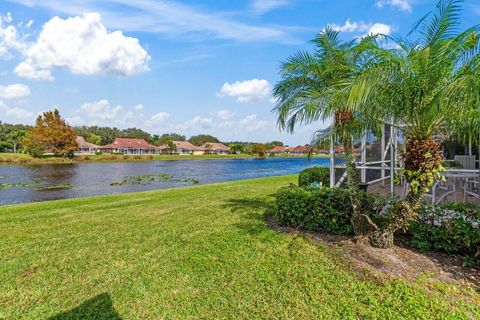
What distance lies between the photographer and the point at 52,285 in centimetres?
397

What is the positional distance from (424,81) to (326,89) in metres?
1.39

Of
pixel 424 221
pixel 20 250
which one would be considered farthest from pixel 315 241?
pixel 20 250

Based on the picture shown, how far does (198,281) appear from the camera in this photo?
13.0 ft

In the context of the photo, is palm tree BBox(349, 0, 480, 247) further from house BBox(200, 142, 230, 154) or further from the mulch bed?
house BBox(200, 142, 230, 154)

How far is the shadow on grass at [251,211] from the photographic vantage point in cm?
→ 622

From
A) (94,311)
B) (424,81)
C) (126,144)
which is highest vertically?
(126,144)

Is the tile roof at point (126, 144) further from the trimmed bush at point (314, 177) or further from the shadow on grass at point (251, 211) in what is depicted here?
the shadow on grass at point (251, 211)

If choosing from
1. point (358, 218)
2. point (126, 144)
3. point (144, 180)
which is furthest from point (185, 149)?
point (358, 218)

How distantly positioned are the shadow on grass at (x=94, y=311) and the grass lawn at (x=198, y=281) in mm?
12

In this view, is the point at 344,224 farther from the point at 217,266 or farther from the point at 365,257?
the point at 217,266

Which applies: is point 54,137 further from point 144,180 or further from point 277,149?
point 277,149

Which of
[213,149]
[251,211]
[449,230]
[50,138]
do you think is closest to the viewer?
[449,230]

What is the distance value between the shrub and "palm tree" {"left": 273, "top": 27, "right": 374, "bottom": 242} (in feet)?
2.60

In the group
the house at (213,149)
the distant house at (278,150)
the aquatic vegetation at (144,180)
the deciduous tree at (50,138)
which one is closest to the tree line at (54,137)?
the deciduous tree at (50,138)
